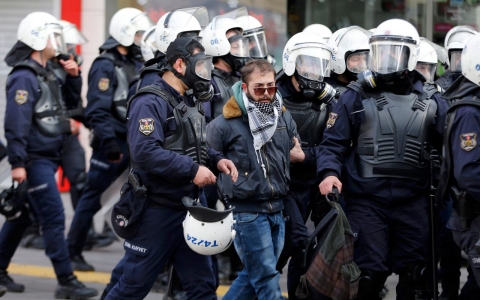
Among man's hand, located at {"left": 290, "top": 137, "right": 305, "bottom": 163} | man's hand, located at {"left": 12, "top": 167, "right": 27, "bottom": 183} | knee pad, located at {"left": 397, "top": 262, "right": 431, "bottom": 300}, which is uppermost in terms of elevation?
man's hand, located at {"left": 290, "top": 137, "right": 305, "bottom": 163}

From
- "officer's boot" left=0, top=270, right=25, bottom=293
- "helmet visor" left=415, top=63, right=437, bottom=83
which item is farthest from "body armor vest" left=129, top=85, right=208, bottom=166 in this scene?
"helmet visor" left=415, top=63, right=437, bottom=83

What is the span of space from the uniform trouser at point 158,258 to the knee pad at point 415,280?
1305mm

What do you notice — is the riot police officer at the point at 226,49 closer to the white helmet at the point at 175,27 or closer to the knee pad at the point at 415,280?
the white helmet at the point at 175,27

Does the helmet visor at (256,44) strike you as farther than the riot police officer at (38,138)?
Yes

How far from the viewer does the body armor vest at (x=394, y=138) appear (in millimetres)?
6098

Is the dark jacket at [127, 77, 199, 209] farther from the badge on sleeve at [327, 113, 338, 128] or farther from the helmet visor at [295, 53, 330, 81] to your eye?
the helmet visor at [295, 53, 330, 81]

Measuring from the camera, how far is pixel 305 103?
6.97m

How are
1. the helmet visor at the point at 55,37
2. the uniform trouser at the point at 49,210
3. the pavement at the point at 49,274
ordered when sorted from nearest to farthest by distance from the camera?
the uniform trouser at the point at 49,210
the helmet visor at the point at 55,37
the pavement at the point at 49,274

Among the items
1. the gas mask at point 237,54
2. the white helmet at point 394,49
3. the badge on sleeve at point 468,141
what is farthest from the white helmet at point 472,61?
the gas mask at point 237,54

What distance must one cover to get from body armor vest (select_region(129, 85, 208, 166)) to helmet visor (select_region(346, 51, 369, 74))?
6.75ft

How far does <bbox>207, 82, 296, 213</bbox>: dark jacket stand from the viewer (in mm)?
6043

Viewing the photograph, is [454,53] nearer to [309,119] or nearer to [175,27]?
[309,119]

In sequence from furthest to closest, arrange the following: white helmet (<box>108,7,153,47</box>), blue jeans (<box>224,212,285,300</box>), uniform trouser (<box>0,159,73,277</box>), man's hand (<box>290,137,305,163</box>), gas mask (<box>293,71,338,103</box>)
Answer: white helmet (<box>108,7,153,47</box>), uniform trouser (<box>0,159,73,277</box>), gas mask (<box>293,71,338,103</box>), man's hand (<box>290,137,305,163</box>), blue jeans (<box>224,212,285,300</box>)

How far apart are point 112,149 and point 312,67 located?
2304mm
